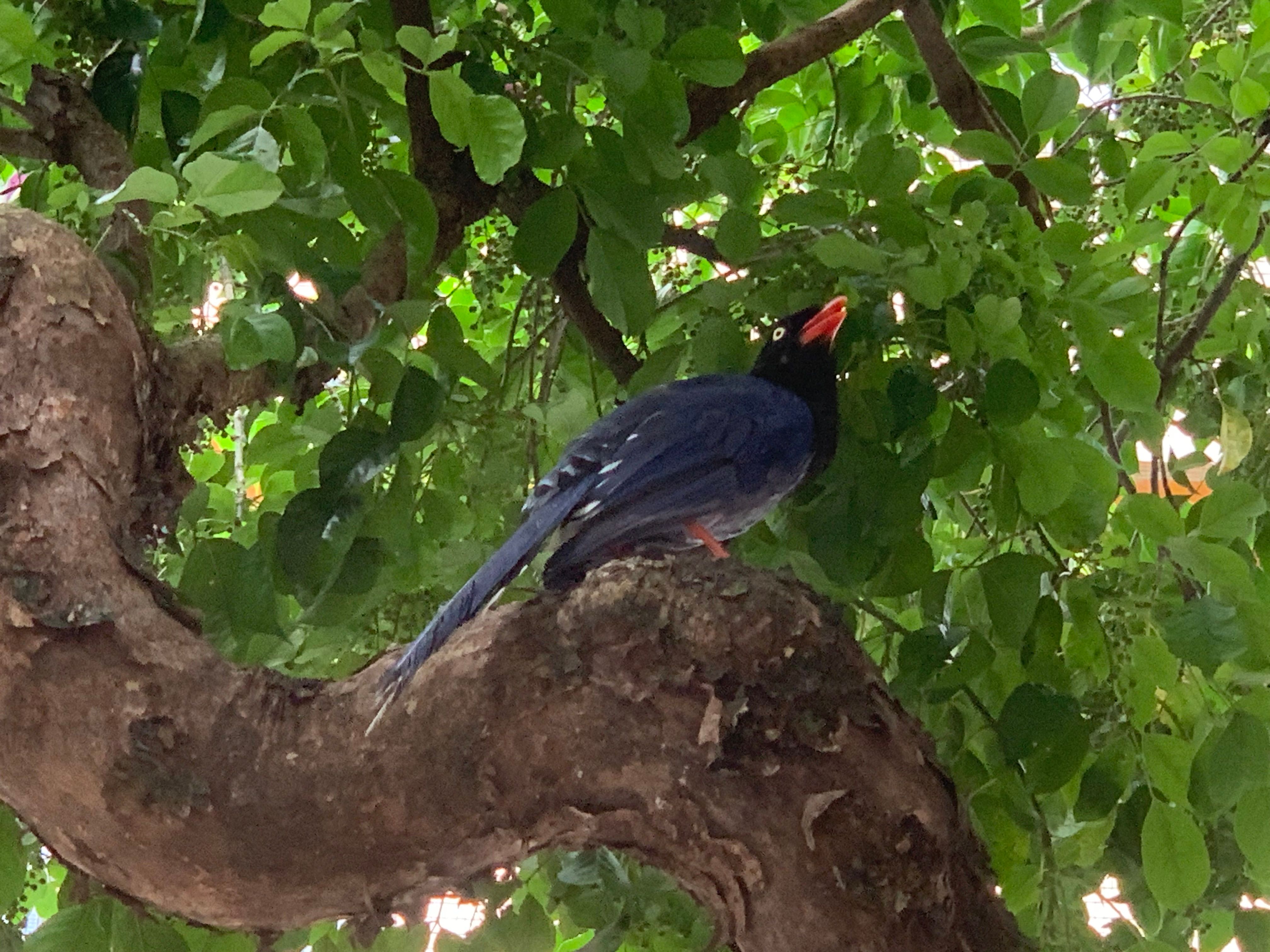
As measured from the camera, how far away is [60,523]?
102 cm

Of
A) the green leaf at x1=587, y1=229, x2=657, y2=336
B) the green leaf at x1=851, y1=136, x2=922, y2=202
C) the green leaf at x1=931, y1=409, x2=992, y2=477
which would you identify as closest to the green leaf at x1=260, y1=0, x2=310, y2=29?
the green leaf at x1=587, y1=229, x2=657, y2=336

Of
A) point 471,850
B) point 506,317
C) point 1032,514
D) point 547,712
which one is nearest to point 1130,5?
point 1032,514

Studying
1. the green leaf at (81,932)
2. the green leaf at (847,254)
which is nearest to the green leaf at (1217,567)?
the green leaf at (847,254)

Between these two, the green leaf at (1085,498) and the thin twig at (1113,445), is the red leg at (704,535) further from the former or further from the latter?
the thin twig at (1113,445)

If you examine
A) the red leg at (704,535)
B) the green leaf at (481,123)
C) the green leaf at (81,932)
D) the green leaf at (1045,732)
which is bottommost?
Answer: the green leaf at (1045,732)

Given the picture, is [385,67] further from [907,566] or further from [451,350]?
[907,566]

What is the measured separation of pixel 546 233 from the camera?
124 cm

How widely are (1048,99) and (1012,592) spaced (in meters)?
0.51

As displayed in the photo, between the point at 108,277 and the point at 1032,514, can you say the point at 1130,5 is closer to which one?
the point at 1032,514

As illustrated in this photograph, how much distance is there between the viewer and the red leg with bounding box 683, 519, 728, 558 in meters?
1.29

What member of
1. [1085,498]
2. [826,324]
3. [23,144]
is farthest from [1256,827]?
[23,144]

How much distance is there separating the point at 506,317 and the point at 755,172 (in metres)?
0.62

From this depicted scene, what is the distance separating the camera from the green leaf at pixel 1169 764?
3.57 feet

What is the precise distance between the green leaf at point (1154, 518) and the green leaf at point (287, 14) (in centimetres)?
80
